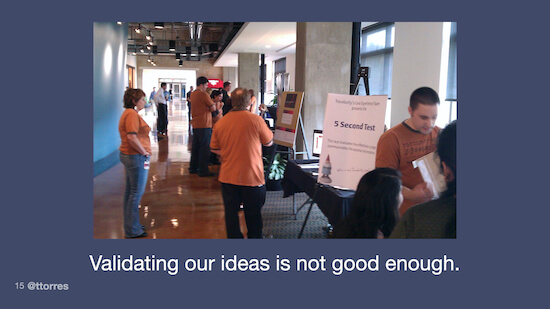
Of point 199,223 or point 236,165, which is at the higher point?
point 236,165

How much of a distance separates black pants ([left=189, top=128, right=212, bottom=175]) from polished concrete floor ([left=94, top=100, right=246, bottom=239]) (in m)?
0.11

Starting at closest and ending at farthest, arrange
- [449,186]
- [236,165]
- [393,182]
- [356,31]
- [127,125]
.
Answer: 1. [393,182]
2. [449,186]
3. [236,165]
4. [127,125]
5. [356,31]

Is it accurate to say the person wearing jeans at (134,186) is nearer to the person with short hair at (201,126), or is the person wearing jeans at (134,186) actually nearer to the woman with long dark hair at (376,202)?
the person with short hair at (201,126)

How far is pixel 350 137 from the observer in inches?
104

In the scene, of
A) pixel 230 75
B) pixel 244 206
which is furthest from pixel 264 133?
pixel 230 75

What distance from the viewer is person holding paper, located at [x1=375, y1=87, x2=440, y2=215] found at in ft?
8.06

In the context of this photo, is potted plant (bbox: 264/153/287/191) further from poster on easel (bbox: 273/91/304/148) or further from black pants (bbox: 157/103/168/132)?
black pants (bbox: 157/103/168/132)

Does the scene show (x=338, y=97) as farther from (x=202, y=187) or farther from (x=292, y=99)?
(x=202, y=187)

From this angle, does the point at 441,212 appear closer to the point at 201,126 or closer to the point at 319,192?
the point at 319,192

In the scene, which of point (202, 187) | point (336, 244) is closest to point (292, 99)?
point (202, 187)

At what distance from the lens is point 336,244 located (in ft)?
8.39

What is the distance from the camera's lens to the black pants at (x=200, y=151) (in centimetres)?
458

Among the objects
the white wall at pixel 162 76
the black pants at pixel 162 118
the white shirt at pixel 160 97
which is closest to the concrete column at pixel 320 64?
the white wall at pixel 162 76

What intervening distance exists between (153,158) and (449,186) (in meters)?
2.57
